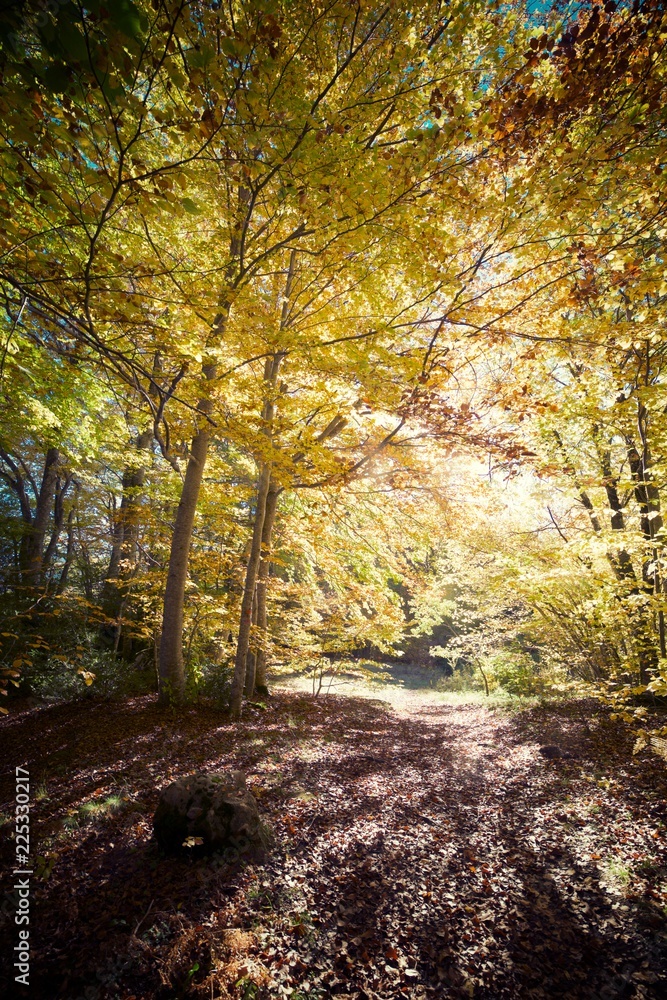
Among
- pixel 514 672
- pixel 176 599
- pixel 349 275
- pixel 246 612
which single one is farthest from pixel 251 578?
pixel 514 672

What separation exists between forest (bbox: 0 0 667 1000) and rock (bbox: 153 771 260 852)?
0.03 meters

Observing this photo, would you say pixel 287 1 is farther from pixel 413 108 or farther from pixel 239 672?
pixel 239 672

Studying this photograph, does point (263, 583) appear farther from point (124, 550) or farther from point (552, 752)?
point (552, 752)

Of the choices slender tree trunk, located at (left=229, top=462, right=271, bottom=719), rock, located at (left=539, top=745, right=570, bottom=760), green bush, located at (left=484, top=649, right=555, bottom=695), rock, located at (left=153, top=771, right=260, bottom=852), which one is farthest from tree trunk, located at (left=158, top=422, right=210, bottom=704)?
green bush, located at (left=484, top=649, right=555, bottom=695)

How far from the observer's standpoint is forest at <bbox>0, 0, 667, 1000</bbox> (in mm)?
2648

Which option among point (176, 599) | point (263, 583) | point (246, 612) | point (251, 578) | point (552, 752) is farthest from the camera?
point (263, 583)

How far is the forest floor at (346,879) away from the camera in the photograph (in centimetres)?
259

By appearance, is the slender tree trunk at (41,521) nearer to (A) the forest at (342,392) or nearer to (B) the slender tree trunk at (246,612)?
(A) the forest at (342,392)

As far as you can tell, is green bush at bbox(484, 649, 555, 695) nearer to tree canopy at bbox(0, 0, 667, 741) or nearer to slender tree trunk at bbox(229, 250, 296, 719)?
tree canopy at bbox(0, 0, 667, 741)

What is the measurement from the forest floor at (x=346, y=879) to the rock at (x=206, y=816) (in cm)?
15

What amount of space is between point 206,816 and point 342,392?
213 inches

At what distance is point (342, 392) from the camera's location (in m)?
6.26

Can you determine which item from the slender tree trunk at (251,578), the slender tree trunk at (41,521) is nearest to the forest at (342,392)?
the slender tree trunk at (251,578)

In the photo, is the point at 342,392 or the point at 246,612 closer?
the point at 342,392
